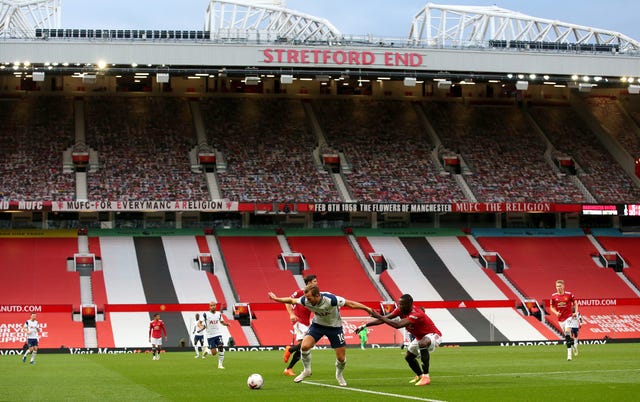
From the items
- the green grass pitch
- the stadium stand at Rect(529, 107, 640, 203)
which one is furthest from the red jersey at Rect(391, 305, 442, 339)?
the stadium stand at Rect(529, 107, 640, 203)

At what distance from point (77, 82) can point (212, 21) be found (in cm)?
1075

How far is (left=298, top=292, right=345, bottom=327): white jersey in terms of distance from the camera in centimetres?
2083

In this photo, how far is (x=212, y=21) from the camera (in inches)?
2795

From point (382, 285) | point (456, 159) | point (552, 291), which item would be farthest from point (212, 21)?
point (552, 291)

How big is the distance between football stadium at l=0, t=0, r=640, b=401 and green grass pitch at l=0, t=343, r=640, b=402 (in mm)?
17584

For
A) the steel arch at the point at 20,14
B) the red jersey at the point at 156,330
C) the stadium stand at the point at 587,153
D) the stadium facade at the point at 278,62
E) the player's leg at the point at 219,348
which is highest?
the steel arch at the point at 20,14

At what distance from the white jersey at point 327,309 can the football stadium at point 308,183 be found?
26.2 metres

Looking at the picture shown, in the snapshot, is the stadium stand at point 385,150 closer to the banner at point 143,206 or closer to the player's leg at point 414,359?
the banner at point 143,206

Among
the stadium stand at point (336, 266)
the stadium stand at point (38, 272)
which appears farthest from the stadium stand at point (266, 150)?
the stadium stand at point (38, 272)

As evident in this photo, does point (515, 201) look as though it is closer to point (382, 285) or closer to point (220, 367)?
point (382, 285)

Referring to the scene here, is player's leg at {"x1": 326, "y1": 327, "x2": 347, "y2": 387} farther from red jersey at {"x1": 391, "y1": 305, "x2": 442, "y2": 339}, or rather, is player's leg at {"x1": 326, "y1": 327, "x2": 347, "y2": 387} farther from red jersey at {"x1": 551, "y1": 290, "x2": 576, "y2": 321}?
red jersey at {"x1": 551, "y1": 290, "x2": 576, "y2": 321}

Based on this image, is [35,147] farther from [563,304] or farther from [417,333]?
[417,333]

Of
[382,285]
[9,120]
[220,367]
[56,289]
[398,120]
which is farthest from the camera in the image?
[398,120]

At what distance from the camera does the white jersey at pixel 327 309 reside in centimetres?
2083
